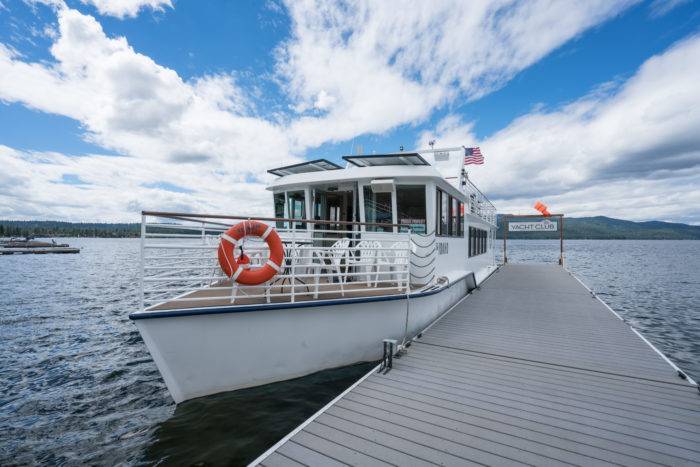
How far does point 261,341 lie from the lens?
14.2 ft

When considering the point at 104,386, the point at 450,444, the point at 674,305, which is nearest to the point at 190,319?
the point at 450,444

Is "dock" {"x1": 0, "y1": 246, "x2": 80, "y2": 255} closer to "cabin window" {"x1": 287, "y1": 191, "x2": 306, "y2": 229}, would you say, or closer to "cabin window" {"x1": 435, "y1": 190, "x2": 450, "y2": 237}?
"cabin window" {"x1": 287, "y1": 191, "x2": 306, "y2": 229}

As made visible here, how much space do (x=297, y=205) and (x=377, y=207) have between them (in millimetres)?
2343

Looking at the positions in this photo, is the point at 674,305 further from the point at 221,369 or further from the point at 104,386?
the point at 104,386

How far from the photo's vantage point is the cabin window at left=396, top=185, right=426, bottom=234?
7312 millimetres

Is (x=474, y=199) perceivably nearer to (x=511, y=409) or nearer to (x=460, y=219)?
(x=460, y=219)

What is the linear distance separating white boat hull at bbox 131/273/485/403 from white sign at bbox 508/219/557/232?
1681cm

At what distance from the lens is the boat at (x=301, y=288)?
3.95 m

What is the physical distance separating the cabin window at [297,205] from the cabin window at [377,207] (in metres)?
1.86

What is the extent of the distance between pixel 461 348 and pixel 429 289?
141 cm

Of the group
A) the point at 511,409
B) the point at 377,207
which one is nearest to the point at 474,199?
the point at 377,207

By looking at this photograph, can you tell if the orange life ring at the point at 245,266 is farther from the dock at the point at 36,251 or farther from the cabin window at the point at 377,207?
the dock at the point at 36,251

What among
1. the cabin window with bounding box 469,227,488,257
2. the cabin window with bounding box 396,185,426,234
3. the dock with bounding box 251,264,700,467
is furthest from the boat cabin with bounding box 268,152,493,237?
the cabin window with bounding box 469,227,488,257

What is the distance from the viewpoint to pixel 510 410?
349 centimetres
